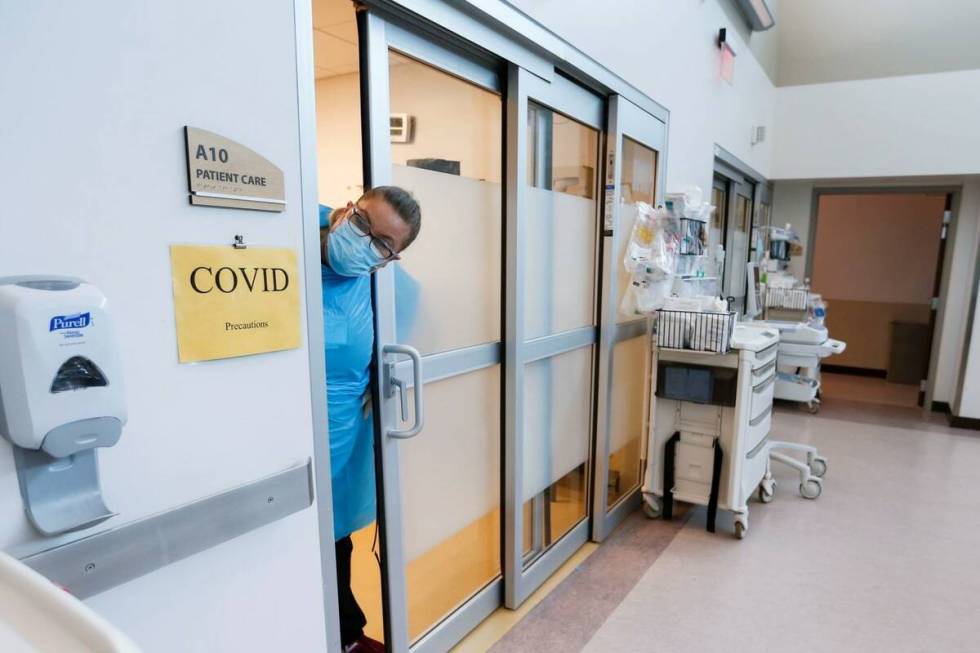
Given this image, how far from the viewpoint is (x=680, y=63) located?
3146mm

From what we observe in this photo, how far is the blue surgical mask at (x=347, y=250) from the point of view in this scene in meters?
1.39

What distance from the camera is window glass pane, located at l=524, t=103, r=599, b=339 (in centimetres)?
222

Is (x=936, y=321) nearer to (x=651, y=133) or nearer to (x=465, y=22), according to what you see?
(x=651, y=133)

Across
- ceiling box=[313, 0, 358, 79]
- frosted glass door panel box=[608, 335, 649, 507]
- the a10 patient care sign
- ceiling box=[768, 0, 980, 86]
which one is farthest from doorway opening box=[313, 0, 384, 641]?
ceiling box=[768, 0, 980, 86]

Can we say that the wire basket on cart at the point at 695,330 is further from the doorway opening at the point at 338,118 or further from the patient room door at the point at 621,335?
the doorway opening at the point at 338,118

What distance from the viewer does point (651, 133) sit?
9.53ft

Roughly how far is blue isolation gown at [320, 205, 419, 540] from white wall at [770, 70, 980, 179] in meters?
5.12

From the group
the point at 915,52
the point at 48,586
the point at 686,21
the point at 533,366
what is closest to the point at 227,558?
the point at 48,586

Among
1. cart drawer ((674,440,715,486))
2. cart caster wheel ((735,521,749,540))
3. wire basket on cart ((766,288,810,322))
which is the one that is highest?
wire basket on cart ((766,288,810,322))

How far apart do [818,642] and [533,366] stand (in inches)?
60.5

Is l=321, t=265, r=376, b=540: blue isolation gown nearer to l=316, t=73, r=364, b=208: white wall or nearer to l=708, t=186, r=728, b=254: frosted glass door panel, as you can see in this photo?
l=316, t=73, r=364, b=208: white wall

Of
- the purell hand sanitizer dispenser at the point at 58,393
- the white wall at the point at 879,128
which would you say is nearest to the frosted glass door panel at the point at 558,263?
the purell hand sanitizer dispenser at the point at 58,393

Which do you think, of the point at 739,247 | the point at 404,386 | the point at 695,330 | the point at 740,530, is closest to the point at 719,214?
the point at 739,247

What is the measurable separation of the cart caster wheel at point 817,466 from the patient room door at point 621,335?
1.29 meters
